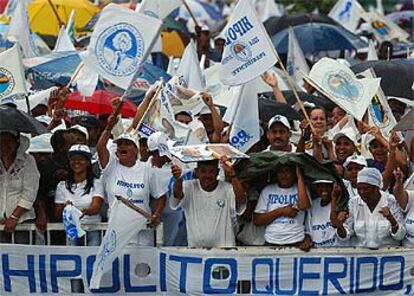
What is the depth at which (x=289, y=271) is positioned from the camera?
11133 mm

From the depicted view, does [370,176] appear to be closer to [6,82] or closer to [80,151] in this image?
[80,151]

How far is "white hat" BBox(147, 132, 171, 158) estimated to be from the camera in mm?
11469

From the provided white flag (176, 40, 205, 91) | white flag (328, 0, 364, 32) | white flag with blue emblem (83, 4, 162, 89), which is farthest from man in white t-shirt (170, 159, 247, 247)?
white flag (328, 0, 364, 32)

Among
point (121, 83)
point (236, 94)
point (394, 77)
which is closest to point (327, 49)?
point (394, 77)

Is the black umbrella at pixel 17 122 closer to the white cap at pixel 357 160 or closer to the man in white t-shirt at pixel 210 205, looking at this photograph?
the man in white t-shirt at pixel 210 205

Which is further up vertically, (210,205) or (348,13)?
(348,13)

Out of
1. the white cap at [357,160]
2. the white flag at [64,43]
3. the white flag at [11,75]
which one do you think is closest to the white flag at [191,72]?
the white flag at [64,43]

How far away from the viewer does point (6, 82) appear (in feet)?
40.6

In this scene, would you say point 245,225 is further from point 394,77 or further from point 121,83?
point 394,77

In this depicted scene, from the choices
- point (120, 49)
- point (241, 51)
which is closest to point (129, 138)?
point (120, 49)

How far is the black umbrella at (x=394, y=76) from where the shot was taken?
→ 14586 millimetres

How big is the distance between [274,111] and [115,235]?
3.27 meters

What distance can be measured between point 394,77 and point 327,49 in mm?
5519

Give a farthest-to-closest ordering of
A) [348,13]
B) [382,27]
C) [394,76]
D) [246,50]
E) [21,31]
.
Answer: [348,13] < [382,27] < [21,31] < [394,76] < [246,50]
